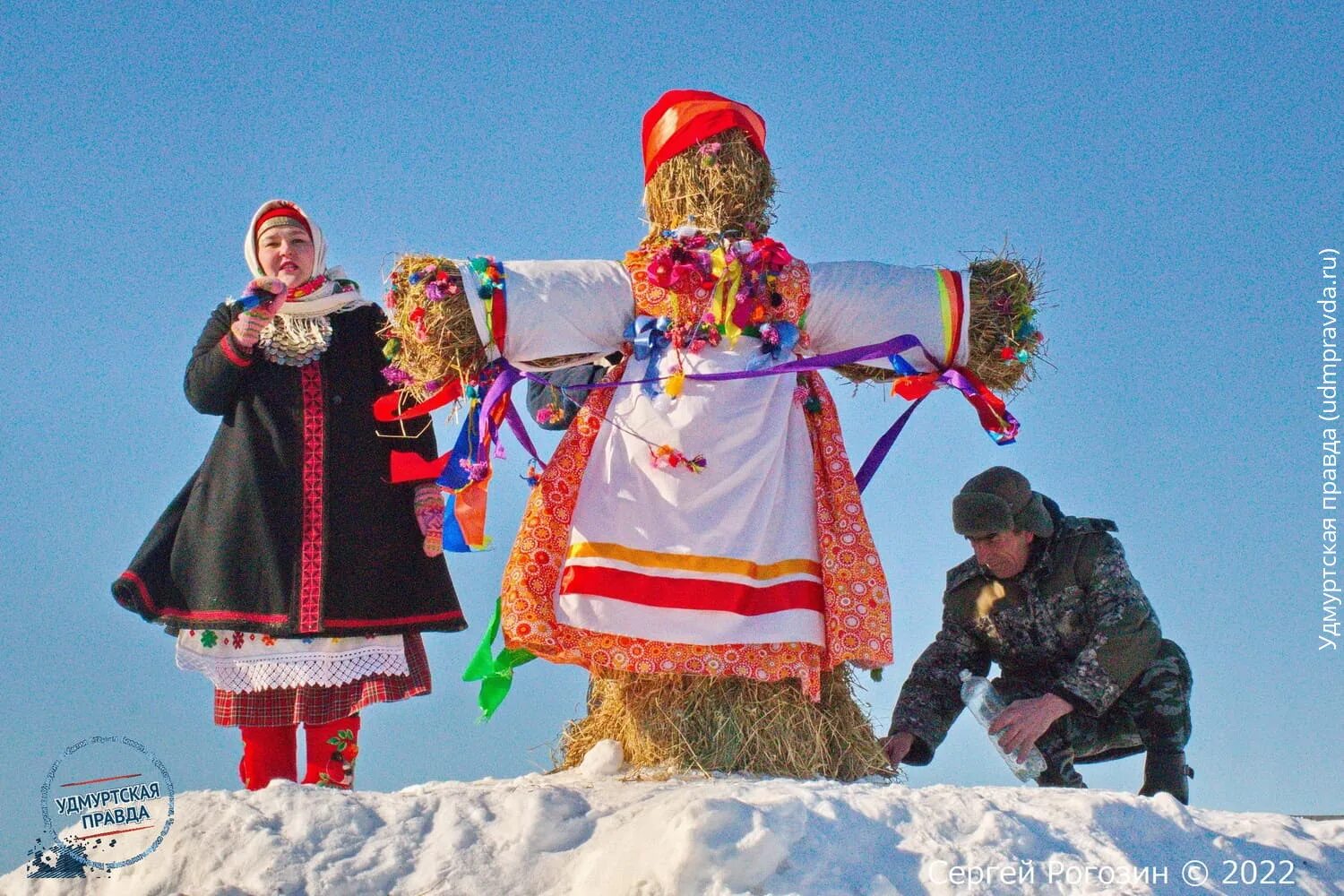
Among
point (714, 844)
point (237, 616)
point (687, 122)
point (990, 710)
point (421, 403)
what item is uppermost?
point (687, 122)

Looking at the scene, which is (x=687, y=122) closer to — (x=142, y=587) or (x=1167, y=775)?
(x=142, y=587)

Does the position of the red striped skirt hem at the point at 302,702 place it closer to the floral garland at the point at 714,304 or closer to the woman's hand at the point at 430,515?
the woman's hand at the point at 430,515

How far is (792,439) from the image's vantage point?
448 centimetres

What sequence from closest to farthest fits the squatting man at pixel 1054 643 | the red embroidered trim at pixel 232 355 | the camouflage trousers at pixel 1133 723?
1. the red embroidered trim at pixel 232 355
2. the squatting man at pixel 1054 643
3. the camouflage trousers at pixel 1133 723

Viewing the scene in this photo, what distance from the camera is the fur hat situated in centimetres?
514

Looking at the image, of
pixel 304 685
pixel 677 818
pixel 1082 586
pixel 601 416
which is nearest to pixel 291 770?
pixel 304 685

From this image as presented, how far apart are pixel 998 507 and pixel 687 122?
1691 millimetres

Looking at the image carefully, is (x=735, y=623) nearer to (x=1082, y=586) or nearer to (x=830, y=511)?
(x=830, y=511)

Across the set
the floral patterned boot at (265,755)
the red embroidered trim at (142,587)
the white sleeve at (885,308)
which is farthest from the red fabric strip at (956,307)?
the red embroidered trim at (142,587)

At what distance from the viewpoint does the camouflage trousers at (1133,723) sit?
522 cm

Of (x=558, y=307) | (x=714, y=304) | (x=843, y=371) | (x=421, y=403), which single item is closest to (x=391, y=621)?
(x=421, y=403)

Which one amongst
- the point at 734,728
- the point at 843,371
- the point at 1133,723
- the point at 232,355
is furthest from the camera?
the point at 1133,723

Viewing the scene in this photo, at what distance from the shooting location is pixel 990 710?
204 inches

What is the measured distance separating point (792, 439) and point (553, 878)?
1.59 metres
